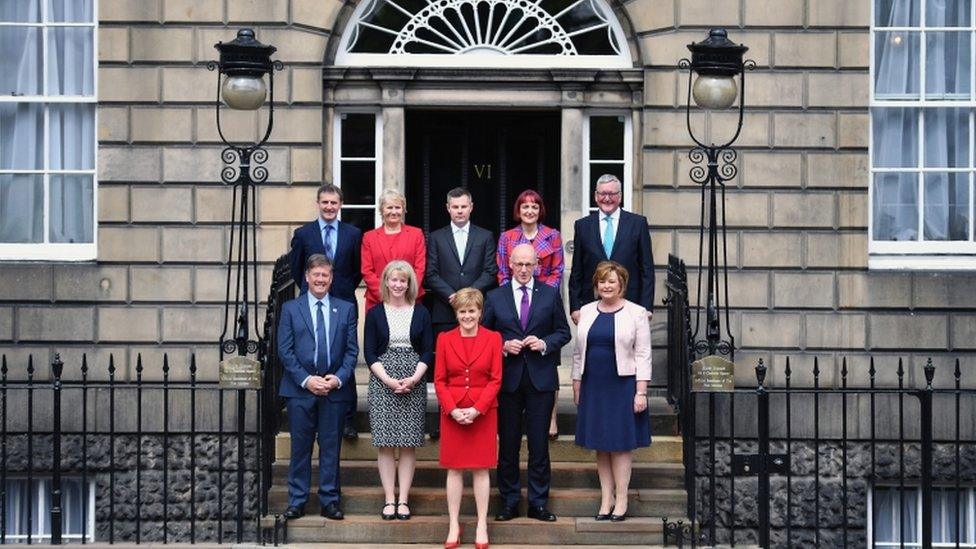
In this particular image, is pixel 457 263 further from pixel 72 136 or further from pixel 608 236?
pixel 72 136

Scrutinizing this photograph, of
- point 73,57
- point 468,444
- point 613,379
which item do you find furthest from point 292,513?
point 73,57

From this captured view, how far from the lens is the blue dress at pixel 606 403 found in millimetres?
13000

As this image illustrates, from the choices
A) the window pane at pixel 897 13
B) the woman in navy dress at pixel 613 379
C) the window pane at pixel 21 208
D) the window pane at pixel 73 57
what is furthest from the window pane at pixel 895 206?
the window pane at pixel 21 208

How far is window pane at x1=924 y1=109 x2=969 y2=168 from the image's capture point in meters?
16.3

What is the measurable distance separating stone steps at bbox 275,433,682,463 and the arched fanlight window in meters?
3.72

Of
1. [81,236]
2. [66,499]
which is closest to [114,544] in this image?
[66,499]

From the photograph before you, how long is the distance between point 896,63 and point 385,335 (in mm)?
5727

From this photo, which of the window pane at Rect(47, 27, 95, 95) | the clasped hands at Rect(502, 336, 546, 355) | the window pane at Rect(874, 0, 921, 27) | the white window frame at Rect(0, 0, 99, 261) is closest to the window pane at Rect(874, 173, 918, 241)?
the window pane at Rect(874, 0, 921, 27)

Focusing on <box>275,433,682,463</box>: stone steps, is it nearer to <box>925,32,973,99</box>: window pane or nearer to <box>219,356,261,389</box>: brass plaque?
<box>219,356,261,389</box>: brass plaque

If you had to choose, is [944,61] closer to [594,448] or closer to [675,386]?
[675,386]

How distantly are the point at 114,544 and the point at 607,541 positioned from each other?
3.40 metres

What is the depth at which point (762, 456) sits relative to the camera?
13133 mm

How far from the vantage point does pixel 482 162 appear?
16672 mm

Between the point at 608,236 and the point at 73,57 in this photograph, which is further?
the point at 73,57
